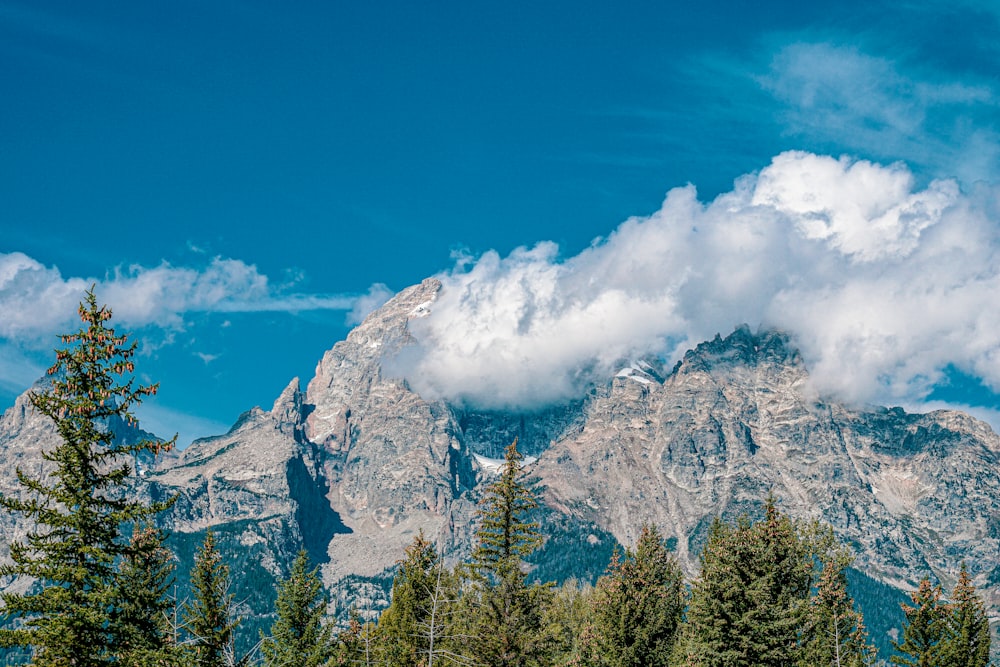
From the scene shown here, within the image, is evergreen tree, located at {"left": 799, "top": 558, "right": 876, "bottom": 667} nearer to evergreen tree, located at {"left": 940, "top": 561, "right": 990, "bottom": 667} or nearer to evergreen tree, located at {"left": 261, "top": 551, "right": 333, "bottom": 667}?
evergreen tree, located at {"left": 940, "top": 561, "right": 990, "bottom": 667}

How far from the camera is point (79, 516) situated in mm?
27438

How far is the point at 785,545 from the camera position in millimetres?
53250

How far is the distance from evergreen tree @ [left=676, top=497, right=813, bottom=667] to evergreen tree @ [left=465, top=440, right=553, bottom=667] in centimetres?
887

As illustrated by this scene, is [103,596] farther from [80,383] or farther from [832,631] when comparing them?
[832,631]

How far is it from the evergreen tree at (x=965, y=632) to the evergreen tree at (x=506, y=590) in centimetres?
3208

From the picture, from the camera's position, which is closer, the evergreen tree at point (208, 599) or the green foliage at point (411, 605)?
the evergreen tree at point (208, 599)

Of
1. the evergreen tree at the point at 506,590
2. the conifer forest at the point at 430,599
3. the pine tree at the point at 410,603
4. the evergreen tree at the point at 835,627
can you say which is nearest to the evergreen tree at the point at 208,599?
the conifer forest at the point at 430,599

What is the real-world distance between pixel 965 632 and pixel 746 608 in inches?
1175

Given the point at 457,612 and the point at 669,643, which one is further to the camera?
the point at 669,643

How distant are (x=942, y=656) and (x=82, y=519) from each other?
58.7 metres

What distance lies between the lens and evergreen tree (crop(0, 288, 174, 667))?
26.8 metres

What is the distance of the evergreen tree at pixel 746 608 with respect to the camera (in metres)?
46.0

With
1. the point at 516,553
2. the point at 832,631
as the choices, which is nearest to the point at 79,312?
the point at 516,553

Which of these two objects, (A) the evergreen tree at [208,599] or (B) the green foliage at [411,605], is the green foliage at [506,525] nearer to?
(B) the green foliage at [411,605]
